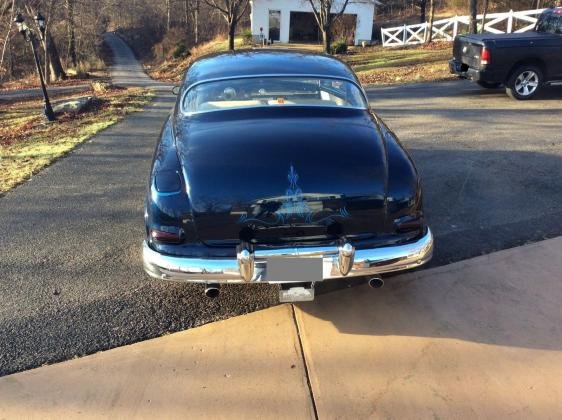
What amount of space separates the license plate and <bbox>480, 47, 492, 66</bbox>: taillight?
8244 mm

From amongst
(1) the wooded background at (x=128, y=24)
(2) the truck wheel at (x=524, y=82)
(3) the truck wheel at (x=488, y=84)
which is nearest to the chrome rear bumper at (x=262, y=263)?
(3) the truck wheel at (x=488, y=84)

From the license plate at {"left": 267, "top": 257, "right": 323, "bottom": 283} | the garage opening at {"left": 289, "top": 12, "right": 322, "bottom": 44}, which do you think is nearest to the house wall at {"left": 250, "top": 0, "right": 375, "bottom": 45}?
the garage opening at {"left": 289, "top": 12, "right": 322, "bottom": 44}

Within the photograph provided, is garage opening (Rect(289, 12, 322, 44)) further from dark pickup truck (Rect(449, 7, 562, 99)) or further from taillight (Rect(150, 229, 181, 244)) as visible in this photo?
taillight (Rect(150, 229, 181, 244))

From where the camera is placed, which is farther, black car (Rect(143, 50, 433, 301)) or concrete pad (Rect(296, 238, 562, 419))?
black car (Rect(143, 50, 433, 301))

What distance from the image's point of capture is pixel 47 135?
991cm

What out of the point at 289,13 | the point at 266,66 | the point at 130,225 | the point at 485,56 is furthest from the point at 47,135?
the point at 289,13

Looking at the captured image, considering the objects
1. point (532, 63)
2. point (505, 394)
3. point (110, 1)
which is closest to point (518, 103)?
point (532, 63)

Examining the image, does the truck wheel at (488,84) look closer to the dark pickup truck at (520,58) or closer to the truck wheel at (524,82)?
the dark pickup truck at (520,58)

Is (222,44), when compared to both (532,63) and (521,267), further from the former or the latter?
(521,267)

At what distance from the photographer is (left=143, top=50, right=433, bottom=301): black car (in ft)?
9.45

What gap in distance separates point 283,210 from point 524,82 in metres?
9.04

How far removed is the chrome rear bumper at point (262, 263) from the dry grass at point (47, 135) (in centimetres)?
389

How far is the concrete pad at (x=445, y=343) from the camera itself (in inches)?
103

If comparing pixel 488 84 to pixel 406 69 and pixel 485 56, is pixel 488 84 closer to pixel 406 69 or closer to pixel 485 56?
pixel 485 56
